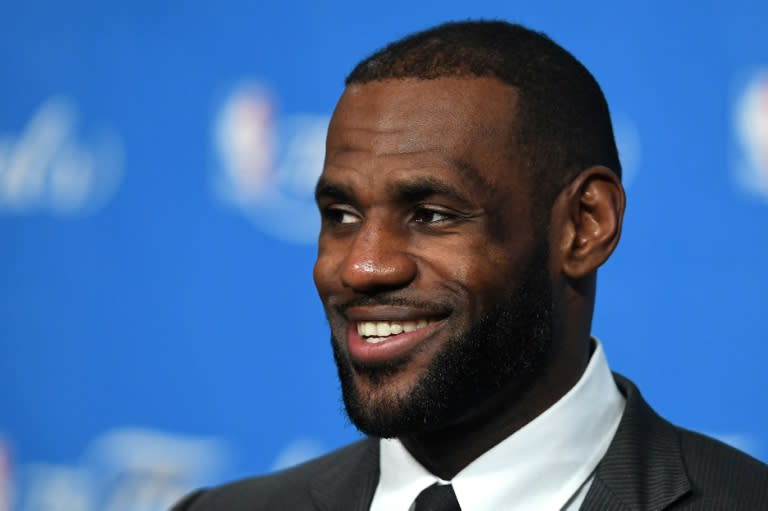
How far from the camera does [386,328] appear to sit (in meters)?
1.73

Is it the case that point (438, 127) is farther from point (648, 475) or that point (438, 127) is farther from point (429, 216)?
point (648, 475)

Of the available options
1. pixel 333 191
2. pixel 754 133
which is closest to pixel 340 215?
pixel 333 191

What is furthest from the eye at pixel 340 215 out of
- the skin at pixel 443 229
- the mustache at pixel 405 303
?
the mustache at pixel 405 303

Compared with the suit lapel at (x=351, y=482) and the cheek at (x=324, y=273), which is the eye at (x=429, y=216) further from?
the suit lapel at (x=351, y=482)

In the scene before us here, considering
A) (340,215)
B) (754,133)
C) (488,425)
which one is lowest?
(488,425)

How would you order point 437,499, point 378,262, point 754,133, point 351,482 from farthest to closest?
point 754,133 < point 351,482 < point 437,499 < point 378,262

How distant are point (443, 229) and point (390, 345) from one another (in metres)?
0.19

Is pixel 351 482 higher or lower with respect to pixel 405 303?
lower

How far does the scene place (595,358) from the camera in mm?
1866

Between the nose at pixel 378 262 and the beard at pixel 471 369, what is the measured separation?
0.12m

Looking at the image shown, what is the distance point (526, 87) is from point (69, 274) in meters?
1.75

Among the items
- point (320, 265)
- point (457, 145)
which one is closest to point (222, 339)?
point (320, 265)

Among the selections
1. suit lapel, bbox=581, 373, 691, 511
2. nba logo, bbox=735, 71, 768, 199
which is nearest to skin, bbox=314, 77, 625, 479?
suit lapel, bbox=581, 373, 691, 511

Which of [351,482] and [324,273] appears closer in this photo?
[324,273]
